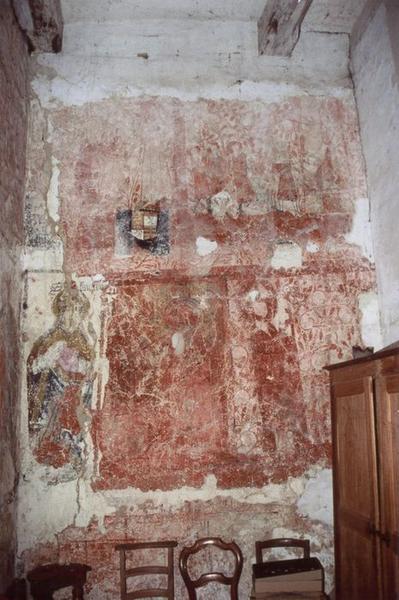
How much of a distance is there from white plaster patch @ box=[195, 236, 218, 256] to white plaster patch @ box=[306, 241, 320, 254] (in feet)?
2.78

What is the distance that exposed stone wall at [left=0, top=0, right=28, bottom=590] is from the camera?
152 inches

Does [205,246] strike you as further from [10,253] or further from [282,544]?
[282,544]

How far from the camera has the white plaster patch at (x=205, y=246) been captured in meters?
4.55

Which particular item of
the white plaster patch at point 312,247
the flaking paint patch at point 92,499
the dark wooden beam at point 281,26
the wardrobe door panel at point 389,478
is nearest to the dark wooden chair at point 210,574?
the flaking paint patch at point 92,499

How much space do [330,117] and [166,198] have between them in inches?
72.0

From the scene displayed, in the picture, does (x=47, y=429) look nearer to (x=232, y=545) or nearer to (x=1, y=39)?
(x=232, y=545)

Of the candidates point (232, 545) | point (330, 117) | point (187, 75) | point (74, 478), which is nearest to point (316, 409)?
point (232, 545)

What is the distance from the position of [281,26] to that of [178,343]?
3.09 m

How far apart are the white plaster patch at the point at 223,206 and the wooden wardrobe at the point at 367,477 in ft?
5.58

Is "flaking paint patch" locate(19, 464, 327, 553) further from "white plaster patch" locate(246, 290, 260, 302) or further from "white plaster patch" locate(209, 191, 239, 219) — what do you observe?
"white plaster patch" locate(209, 191, 239, 219)

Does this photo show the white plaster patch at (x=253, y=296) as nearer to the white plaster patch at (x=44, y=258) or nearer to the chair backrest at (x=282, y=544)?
the white plaster patch at (x=44, y=258)

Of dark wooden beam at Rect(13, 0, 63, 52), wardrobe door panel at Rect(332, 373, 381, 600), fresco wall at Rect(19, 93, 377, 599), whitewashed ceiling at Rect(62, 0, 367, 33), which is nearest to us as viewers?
wardrobe door panel at Rect(332, 373, 381, 600)

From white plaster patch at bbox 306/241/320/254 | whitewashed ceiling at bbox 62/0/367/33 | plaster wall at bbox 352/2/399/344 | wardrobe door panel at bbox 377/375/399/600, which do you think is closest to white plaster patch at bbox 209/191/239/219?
white plaster patch at bbox 306/241/320/254

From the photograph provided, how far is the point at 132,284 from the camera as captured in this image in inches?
175
